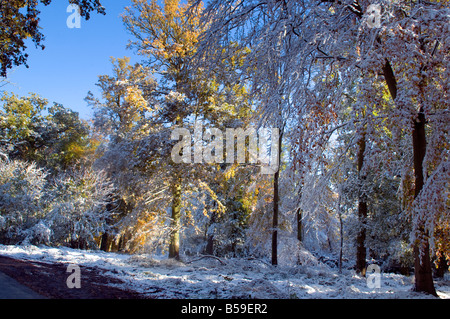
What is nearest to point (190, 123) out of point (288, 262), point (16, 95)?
point (288, 262)

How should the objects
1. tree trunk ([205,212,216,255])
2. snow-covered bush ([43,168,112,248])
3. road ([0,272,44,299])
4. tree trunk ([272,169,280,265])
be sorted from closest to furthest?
road ([0,272,44,299]) → tree trunk ([272,169,280,265]) → snow-covered bush ([43,168,112,248]) → tree trunk ([205,212,216,255])

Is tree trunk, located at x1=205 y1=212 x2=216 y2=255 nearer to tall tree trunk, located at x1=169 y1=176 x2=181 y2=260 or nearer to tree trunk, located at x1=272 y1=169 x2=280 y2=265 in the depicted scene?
tall tree trunk, located at x1=169 y1=176 x2=181 y2=260

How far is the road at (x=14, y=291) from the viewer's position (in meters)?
3.53

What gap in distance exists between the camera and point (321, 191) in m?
6.21

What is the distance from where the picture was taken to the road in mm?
3527

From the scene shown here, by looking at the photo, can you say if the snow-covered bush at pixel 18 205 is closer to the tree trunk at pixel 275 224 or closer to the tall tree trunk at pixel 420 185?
the tree trunk at pixel 275 224

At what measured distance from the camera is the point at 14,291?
3758mm

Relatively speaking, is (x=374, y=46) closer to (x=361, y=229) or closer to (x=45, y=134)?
(x=361, y=229)

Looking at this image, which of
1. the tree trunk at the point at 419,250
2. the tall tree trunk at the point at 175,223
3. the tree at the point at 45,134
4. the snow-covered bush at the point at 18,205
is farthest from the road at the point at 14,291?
the tree at the point at 45,134

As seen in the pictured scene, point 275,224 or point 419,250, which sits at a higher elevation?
point 419,250

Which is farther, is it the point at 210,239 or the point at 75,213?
the point at 210,239

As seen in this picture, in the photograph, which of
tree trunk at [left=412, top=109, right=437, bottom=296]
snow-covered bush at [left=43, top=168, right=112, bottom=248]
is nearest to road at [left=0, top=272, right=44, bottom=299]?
tree trunk at [left=412, top=109, right=437, bottom=296]

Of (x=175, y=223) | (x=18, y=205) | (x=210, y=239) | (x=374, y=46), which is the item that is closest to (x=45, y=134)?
(x=18, y=205)
